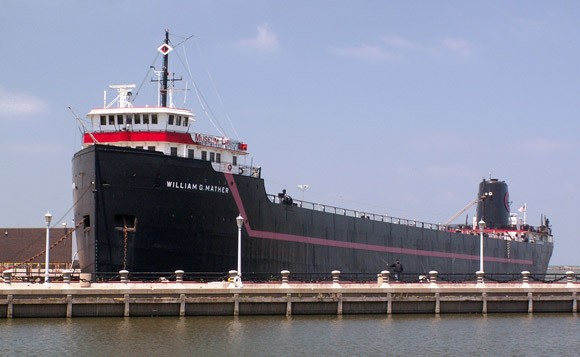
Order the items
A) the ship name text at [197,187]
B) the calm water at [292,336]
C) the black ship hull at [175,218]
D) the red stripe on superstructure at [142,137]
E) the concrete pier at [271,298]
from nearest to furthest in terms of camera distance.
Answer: the calm water at [292,336] → the concrete pier at [271,298] → the black ship hull at [175,218] → the ship name text at [197,187] → the red stripe on superstructure at [142,137]

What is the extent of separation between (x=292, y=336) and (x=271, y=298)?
204 inches

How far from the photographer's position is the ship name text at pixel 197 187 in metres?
46.4

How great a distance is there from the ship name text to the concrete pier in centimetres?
543

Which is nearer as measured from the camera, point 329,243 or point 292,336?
point 292,336

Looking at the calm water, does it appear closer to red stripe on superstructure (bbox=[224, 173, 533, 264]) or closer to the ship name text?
the ship name text

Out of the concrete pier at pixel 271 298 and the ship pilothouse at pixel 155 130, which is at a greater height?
the ship pilothouse at pixel 155 130

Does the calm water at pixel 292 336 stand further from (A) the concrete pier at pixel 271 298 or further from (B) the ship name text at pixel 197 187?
(B) the ship name text at pixel 197 187

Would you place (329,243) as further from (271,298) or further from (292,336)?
(292,336)

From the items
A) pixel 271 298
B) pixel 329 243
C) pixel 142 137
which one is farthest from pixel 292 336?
pixel 329 243

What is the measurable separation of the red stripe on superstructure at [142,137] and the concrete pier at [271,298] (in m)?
8.76

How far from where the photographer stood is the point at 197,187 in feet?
155

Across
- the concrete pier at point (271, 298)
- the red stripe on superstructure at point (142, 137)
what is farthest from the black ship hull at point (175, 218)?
the concrete pier at point (271, 298)

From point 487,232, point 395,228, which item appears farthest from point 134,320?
point 487,232

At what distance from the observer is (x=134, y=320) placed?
128ft
